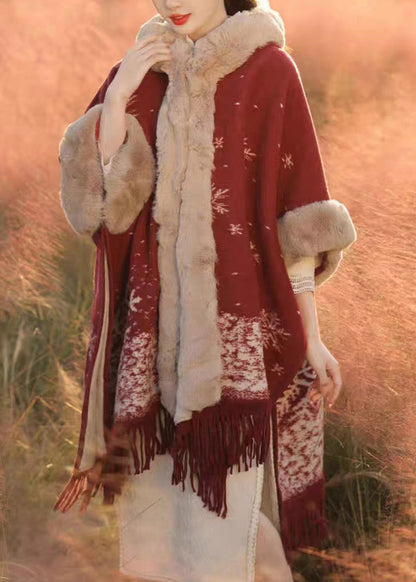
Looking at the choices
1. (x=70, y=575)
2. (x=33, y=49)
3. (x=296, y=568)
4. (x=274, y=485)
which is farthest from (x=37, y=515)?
(x=33, y=49)

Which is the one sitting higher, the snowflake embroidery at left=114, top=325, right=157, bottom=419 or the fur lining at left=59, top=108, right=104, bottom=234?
the fur lining at left=59, top=108, right=104, bottom=234

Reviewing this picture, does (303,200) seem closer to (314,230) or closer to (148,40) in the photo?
(314,230)

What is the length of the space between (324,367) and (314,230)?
0.92 feet

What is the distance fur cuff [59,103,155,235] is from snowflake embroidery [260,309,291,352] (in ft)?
1.12

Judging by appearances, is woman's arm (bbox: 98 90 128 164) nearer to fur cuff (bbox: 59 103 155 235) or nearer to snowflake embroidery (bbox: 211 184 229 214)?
fur cuff (bbox: 59 103 155 235)

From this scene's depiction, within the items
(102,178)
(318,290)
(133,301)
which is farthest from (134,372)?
(318,290)

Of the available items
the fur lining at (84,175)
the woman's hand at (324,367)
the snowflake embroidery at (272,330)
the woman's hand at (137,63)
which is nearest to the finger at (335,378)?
the woman's hand at (324,367)

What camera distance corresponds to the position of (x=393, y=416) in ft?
6.56

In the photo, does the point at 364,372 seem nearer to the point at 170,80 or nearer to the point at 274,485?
the point at 274,485

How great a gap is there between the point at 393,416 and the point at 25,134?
1.71 meters

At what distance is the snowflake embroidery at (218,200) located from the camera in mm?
1648

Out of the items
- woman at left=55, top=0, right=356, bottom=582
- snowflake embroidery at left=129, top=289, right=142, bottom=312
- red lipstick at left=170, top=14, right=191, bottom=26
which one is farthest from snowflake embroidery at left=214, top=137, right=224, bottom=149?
snowflake embroidery at left=129, top=289, right=142, bottom=312

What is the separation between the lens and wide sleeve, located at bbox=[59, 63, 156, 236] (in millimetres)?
1666

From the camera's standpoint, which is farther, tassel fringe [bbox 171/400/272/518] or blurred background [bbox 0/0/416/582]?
blurred background [bbox 0/0/416/582]
